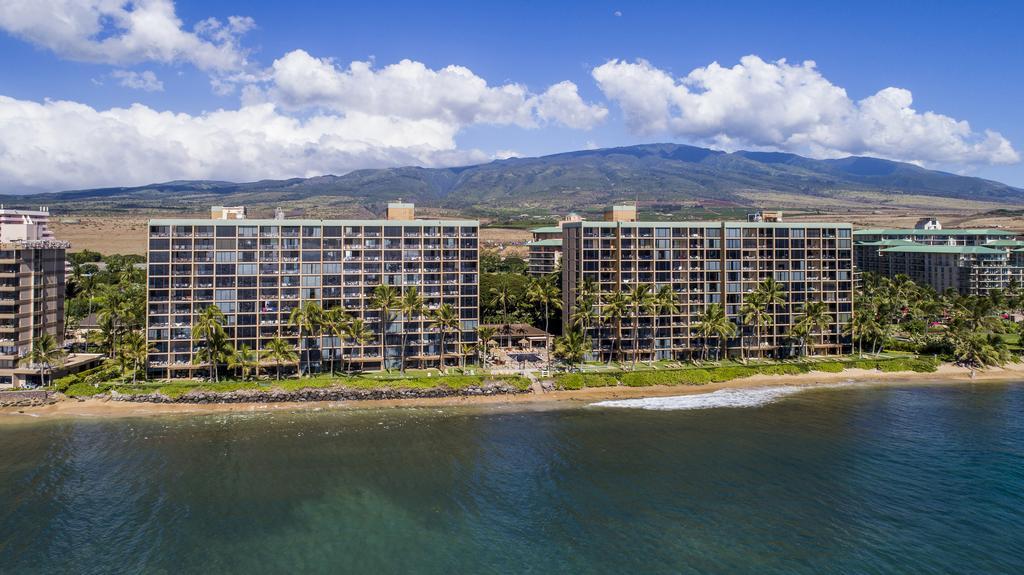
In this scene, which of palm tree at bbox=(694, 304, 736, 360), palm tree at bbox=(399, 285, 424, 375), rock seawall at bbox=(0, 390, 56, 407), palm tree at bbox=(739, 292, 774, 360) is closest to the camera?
rock seawall at bbox=(0, 390, 56, 407)

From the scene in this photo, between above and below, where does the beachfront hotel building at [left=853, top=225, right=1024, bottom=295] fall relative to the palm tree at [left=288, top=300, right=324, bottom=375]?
above

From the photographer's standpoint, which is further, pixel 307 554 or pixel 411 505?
pixel 411 505

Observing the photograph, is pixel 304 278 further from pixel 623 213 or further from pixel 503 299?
pixel 623 213

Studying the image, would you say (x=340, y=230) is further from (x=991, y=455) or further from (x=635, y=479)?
(x=991, y=455)

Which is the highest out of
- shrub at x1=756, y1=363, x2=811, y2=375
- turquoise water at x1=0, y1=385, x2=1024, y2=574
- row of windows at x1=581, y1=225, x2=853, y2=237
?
row of windows at x1=581, y1=225, x2=853, y2=237

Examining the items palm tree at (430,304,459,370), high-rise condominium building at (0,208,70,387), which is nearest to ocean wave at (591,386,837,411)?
palm tree at (430,304,459,370)

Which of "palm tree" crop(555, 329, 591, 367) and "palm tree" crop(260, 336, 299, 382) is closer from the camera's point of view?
"palm tree" crop(260, 336, 299, 382)

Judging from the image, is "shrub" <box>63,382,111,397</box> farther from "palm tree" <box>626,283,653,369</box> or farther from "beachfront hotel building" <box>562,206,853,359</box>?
"palm tree" <box>626,283,653,369</box>

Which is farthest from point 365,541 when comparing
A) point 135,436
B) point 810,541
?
point 135,436
